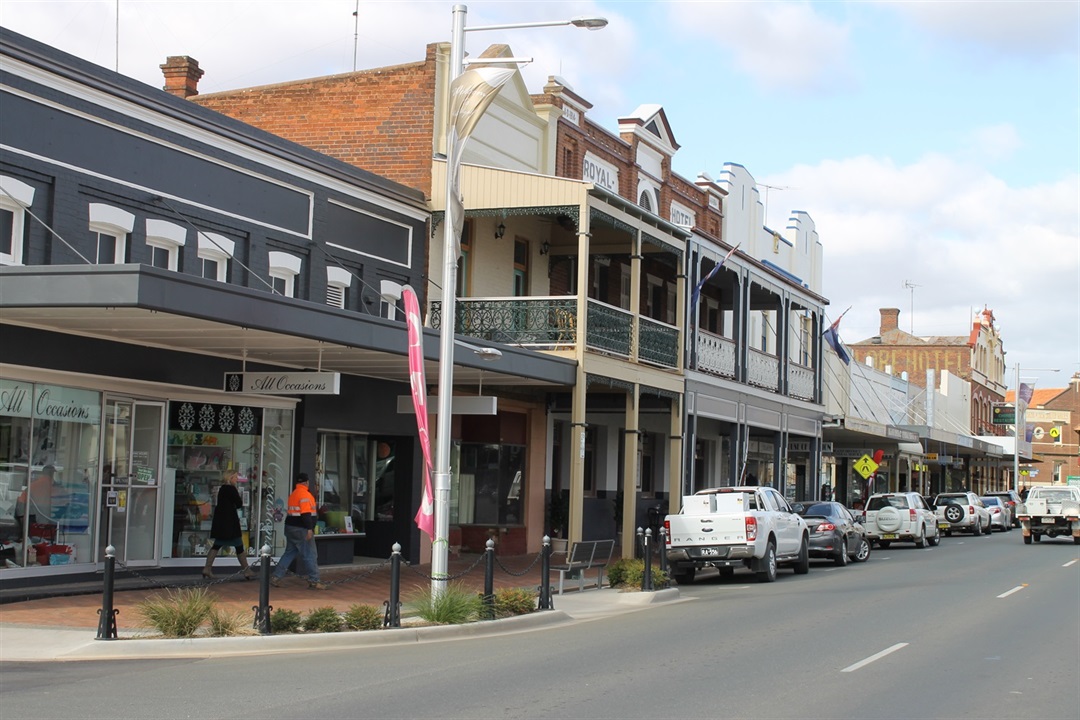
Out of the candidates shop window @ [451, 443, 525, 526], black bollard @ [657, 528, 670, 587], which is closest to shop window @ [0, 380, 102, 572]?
black bollard @ [657, 528, 670, 587]

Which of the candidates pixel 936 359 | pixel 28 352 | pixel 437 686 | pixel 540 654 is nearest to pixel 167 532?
pixel 28 352

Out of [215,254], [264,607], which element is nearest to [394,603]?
[264,607]

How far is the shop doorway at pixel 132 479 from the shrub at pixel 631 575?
7.02 metres

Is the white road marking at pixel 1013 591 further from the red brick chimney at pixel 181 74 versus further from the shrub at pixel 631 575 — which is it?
the red brick chimney at pixel 181 74

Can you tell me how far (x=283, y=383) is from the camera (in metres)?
17.8

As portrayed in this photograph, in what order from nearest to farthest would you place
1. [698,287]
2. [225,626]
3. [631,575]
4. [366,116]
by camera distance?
[225,626], [631,575], [366,116], [698,287]

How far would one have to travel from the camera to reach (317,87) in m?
Result: 25.8

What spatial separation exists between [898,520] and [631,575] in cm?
1775

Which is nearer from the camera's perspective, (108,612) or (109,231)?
(108,612)

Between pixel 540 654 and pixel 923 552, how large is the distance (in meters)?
23.1

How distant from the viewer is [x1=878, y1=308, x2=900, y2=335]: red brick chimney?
81.1m

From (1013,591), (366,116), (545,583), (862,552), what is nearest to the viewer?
(545,583)

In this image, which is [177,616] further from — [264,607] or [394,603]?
[394,603]

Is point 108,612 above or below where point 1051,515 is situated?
below
